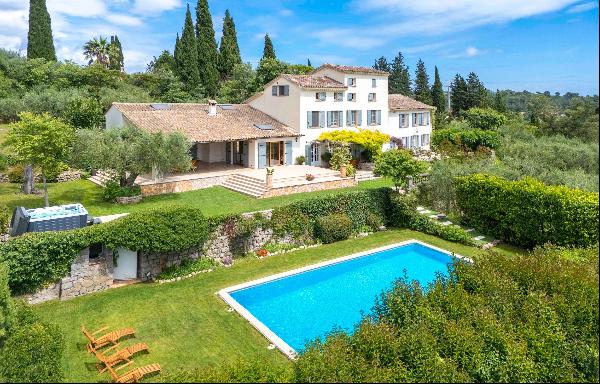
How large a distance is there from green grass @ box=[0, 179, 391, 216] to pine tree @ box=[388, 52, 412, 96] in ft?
205

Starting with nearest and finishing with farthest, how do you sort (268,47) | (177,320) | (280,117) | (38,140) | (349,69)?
(177,320) < (38,140) < (280,117) < (349,69) < (268,47)

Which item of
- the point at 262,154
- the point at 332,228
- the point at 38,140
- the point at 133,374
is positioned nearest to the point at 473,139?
the point at 262,154

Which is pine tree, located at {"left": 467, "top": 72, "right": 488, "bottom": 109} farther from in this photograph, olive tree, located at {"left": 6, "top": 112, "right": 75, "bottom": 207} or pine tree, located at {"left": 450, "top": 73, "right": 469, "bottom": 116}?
olive tree, located at {"left": 6, "top": 112, "right": 75, "bottom": 207}

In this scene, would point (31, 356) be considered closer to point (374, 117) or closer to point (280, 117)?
point (280, 117)

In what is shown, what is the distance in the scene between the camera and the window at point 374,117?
135 ft

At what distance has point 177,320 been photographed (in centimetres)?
1525

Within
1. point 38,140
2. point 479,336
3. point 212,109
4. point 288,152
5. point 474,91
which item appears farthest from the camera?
point 474,91

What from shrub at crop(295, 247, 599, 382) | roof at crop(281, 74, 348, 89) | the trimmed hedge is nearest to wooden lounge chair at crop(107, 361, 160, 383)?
shrub at crop(295, 247, 599, 382)

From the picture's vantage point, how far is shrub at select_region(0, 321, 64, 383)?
945cm

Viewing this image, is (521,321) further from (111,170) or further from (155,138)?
(111,170)

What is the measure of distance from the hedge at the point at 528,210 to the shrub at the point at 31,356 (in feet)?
67.6

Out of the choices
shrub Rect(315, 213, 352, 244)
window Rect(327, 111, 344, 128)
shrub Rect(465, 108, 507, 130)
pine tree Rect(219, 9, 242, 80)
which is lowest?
shrub Rect(315, 213, 352, 244)

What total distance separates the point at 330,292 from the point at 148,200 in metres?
13.5

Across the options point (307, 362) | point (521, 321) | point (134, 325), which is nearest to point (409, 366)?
point (307, 362)
